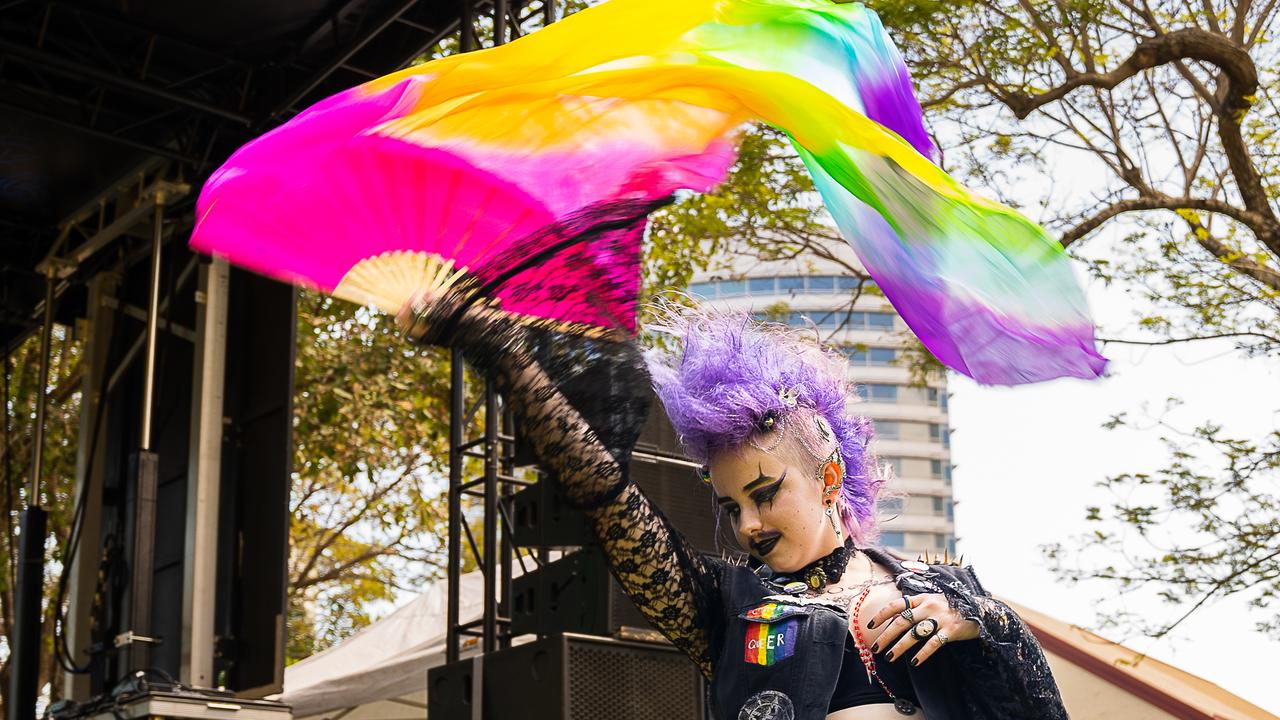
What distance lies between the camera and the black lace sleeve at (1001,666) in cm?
175

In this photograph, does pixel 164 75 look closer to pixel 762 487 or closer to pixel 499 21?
pixel 499 21

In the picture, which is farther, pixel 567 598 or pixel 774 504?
pixel 567 598

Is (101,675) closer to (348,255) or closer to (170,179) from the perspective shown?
(170,179)

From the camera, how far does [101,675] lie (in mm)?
6242

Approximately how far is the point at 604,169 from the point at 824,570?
65 centimetres

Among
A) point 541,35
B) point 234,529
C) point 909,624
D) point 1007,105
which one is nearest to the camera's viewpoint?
point 909,624

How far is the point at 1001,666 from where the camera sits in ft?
5.74

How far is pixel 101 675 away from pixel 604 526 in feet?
17.2

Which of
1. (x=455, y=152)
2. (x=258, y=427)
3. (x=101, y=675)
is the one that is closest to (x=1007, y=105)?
(x=258, y=427)

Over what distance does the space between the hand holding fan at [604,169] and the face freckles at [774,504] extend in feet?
0.92

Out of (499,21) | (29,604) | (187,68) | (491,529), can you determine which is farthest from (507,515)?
(29,604)

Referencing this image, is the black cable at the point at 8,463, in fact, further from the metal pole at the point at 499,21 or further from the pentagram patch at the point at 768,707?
the pentagram patch at the point at 768,707

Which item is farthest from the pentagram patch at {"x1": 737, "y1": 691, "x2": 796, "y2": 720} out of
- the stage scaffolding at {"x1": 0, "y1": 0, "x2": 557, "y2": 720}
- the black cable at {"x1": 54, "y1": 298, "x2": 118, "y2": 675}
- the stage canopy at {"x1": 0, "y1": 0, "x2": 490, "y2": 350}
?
the black cable at {"x1": 54, "y1": 298, "x2": 118, "y2": 675}

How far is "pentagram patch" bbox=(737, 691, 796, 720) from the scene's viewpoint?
179 cm
